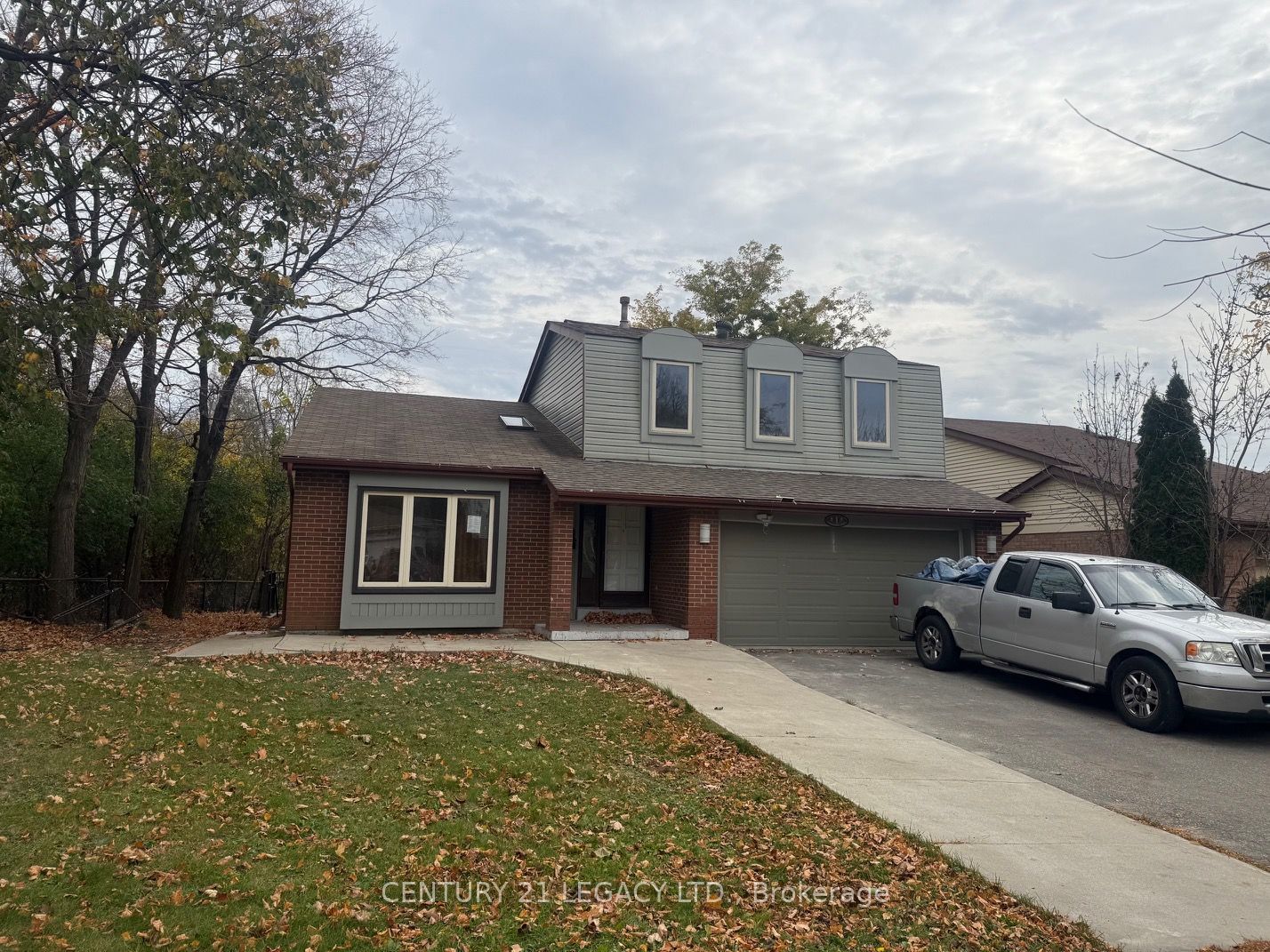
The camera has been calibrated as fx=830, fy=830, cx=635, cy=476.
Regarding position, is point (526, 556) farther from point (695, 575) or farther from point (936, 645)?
point (936, 645)

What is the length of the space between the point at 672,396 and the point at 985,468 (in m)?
12.1

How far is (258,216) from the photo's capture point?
9438 millimetres

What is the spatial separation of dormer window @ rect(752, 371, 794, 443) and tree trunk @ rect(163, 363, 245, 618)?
11.5m

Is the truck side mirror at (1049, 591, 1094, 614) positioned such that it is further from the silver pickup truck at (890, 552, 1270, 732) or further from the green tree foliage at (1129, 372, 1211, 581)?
the green tree foliage at (1129, 372, 1211, 581)

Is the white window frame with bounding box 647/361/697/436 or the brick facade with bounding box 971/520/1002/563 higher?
the white window frame with bounding box 647/361/697/436

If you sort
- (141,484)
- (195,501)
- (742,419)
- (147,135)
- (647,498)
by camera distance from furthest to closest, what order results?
(195,501)
(141,484)
(742,419)
(647,498)
(147,135)

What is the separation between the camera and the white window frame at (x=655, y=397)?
15.4 meters

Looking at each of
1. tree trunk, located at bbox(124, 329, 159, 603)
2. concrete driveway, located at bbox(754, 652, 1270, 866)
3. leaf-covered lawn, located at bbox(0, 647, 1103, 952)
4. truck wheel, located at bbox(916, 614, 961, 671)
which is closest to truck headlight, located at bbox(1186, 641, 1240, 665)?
concrete driveway, located at bbox(754, 652, 1270, 866)

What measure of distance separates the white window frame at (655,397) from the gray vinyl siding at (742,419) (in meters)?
0.17

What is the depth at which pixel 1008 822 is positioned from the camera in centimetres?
593

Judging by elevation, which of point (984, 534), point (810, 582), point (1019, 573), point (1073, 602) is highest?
point (984, 534)

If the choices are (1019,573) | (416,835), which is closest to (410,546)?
(416,835)

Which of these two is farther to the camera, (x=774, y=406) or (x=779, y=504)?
(x=774, y=406)

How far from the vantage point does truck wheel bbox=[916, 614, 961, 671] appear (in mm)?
11914
